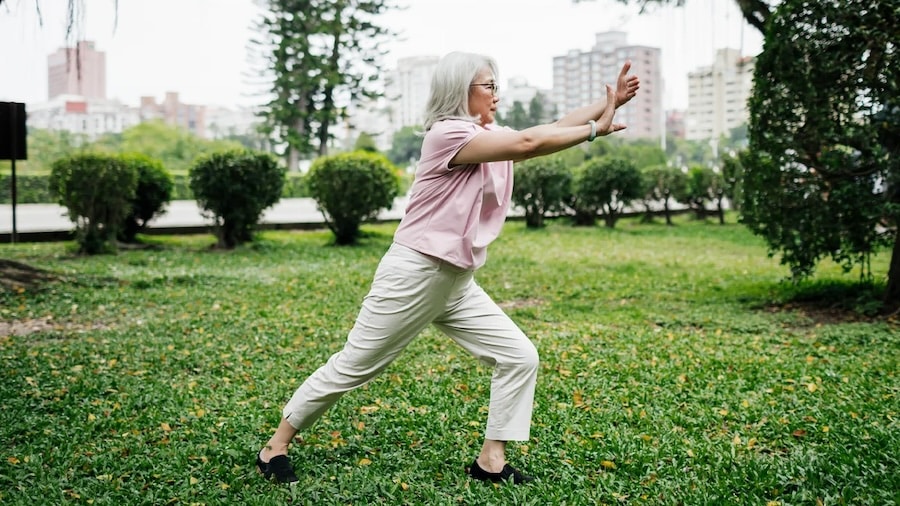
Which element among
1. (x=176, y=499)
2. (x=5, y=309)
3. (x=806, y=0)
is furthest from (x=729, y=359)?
(x=5, y=309)

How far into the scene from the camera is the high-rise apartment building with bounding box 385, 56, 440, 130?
40.9 meters

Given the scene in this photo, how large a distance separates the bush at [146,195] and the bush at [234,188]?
3.27ft

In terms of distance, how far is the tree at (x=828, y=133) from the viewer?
7184 mm

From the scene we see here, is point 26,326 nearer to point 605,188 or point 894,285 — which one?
point 894,285

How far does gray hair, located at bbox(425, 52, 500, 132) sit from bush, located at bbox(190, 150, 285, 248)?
11.4m

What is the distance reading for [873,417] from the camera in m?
4.50

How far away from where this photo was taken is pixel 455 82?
Result: 334 centimetres

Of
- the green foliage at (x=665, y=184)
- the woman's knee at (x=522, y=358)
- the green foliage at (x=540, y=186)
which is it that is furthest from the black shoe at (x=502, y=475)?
the green foliage at (x=665, y=184)

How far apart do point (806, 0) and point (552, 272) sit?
5143 mm

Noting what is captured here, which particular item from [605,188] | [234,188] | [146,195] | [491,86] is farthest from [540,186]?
[491,86]

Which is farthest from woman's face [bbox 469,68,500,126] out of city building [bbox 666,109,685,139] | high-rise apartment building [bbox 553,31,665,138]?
city building [bbox 666,109,685,139]

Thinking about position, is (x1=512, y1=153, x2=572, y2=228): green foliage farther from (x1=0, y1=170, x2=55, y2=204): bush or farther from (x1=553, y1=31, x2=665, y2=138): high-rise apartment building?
(x1=553, y1=31, x2=665, y2=138): high-rise apartment building

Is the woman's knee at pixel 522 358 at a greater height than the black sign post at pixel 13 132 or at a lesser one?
lesser

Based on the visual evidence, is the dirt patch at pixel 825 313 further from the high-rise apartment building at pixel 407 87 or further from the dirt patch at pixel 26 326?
the high-rise apartment building at pixel 407 87
